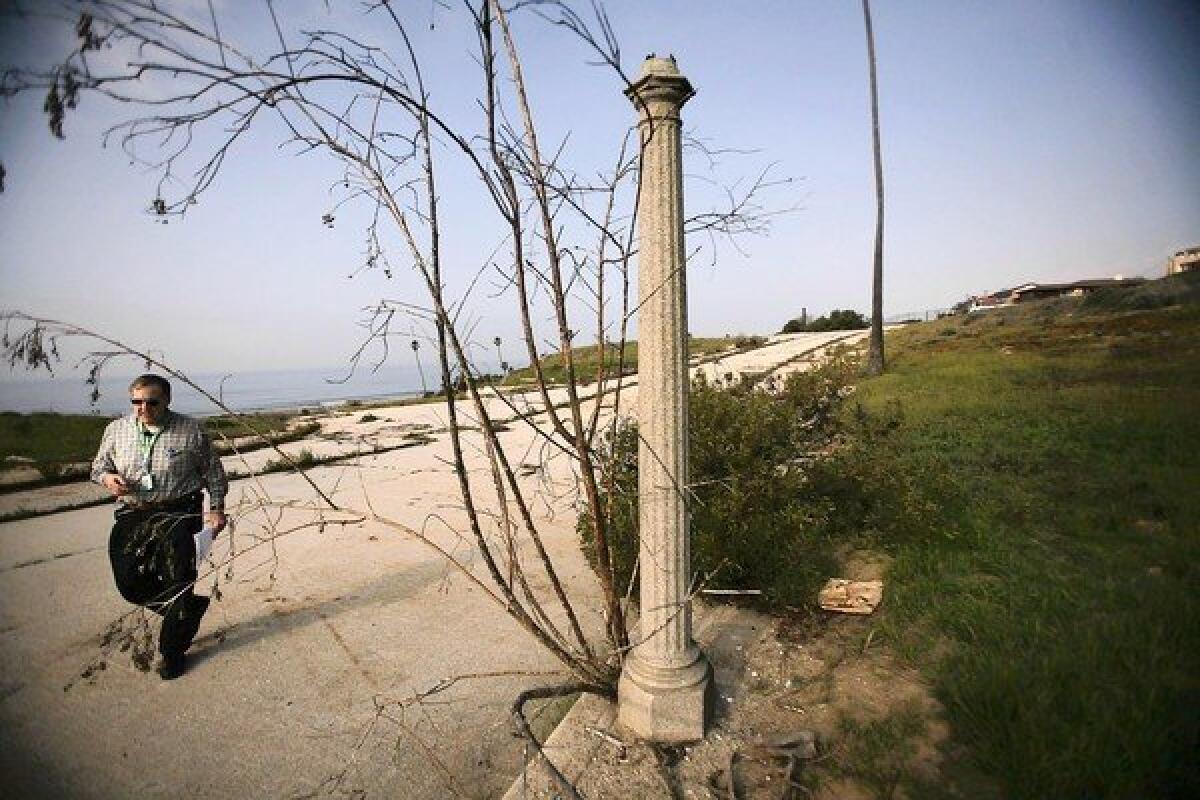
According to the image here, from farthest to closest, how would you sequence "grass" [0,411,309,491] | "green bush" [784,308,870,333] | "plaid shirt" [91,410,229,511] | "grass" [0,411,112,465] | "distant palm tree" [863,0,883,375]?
"green bush" [784,308,870,333] < "distant palm tree" [863,0,883,375] < "grass" [0,411,112,465] < "grass" [0,411,309,491] < "plaid shirt" [91,410,229,511]

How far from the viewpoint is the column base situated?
2.55m

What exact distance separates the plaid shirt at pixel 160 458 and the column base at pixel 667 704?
Result: 2946 mm

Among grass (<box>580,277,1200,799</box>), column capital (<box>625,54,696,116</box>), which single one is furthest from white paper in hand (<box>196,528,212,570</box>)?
column capital (<box>625,54,696,116</box>)

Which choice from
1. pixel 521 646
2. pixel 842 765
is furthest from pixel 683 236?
pixel 521 646

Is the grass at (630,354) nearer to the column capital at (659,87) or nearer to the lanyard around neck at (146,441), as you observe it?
the lanyard around neck at (146,441)

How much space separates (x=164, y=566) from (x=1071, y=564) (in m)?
6.03

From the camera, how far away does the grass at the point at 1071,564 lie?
6.73 ft

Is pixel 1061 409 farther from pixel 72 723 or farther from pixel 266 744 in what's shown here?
pixel 72 723

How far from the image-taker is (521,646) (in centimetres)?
375

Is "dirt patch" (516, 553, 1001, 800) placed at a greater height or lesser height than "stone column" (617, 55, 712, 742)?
lesser

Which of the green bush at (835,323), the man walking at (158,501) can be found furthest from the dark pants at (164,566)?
the green bush at (835,323)

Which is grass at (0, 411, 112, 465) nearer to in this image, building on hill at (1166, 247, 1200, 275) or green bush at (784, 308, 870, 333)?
building on hill at (1166, 247, 1200, 275)

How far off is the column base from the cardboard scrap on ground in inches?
58.6

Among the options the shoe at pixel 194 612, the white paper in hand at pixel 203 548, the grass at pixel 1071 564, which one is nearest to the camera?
the grass at pixel 1071 564
